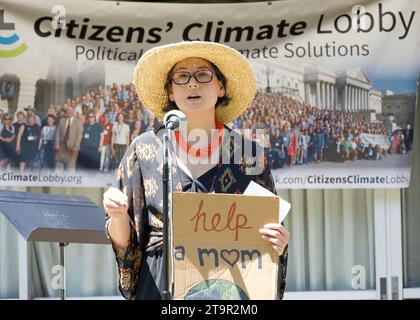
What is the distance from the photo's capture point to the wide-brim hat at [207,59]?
375cm

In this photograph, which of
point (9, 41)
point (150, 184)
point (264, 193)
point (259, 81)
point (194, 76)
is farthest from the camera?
point (259, 81)

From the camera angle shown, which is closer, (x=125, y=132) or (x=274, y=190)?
(x=274, y=190)

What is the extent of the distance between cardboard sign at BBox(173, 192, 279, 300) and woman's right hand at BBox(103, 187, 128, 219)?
22 cm

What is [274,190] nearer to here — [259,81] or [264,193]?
[264,193]

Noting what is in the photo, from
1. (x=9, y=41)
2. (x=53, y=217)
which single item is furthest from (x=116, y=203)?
(x=9, y=41)

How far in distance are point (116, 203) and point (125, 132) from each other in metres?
2.88

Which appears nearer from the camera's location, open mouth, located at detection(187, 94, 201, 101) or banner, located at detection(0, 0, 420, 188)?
open mouth, located at detection(187, 94, 201, 101)

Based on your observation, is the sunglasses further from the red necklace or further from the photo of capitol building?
the photo of capitol building

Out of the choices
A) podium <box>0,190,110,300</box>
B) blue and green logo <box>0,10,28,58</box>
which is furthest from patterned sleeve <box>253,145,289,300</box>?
blue and green logo <box>0,10,28,58</box>

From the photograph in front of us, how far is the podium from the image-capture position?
15.1 ft

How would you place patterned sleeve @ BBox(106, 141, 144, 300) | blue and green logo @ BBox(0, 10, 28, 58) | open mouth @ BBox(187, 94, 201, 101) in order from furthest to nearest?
blue and green logo @ BBox(0, 10, 28, 58) → open mouth @ BBox(187, 94, 201, 101) → patterned sleeve @ BBox(106, 141, 144, 300)

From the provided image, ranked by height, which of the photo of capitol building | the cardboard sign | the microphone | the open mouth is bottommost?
the cardboard sign

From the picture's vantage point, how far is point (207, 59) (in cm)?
378
